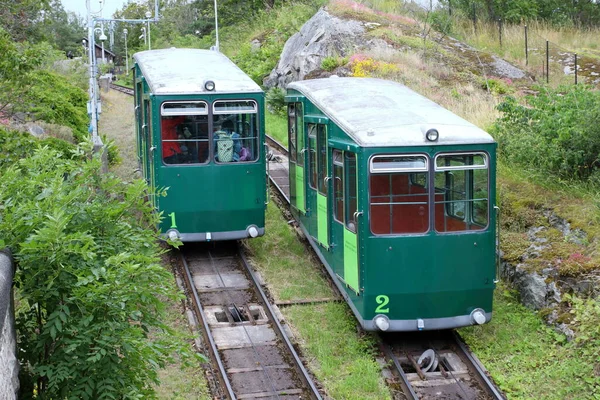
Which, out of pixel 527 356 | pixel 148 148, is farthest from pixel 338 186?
pixel 148 148

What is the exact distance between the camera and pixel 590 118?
12812mm

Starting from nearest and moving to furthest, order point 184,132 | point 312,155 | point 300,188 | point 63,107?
point 312,155 → point 184,132 → point 300,188 → point 63,107

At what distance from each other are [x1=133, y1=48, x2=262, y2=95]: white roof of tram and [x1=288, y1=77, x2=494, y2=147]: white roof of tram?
47.1 inches

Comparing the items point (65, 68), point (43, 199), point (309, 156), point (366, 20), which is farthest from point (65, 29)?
point (43, 199)

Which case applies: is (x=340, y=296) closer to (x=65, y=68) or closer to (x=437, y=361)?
(x=437, y=361)

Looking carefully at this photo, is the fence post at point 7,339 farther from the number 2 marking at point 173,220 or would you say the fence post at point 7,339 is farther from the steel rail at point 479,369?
the number 2 marking at point 173,220

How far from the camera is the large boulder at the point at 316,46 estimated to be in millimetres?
27469

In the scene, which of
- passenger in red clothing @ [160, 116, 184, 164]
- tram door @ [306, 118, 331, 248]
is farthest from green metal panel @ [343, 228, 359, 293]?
passenger in red clothing @ [160, 116, 184, 164]

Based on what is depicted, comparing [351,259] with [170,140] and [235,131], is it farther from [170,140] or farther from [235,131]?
[170,140]

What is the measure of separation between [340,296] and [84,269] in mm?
6683

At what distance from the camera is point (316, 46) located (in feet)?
91.5

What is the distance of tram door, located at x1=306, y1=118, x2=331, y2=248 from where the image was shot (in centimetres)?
1213

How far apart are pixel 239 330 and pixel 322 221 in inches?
85.5

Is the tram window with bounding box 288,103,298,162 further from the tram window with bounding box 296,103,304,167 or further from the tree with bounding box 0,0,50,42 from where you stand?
the tree with bounding box 0,0,50,42
